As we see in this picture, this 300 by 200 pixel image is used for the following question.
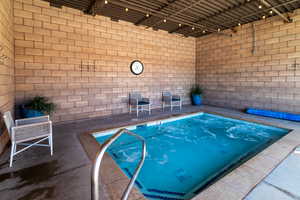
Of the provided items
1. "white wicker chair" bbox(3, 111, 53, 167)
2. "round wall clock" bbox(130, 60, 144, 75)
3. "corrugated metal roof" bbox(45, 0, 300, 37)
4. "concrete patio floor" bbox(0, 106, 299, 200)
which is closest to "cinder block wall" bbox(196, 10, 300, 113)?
"corrugated metal roof" bbox(45, 0, 300, 37)

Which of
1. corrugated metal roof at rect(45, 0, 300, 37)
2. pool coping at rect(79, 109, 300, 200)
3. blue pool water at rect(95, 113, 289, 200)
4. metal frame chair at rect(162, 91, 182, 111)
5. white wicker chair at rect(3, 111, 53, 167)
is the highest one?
corrugated metal roof at rect(45, 0, 300, 37)

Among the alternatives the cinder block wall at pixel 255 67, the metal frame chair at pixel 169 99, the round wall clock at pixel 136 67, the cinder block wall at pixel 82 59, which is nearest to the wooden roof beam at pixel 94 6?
the cinder block wall at pixel 82 59

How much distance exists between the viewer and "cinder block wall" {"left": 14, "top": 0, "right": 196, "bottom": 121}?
12.8 ft

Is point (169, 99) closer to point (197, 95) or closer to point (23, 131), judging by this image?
point (197, 95)

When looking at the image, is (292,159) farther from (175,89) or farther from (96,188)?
(175,89)

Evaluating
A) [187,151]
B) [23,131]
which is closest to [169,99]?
[187,151]

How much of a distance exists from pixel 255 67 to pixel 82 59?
21.6 ft

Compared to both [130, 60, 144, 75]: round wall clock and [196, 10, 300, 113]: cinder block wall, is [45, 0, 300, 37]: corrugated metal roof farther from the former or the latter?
[130, 60, 144, 75]: round wall clock

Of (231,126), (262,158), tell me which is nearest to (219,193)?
(262,158)

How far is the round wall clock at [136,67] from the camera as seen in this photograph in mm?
5805

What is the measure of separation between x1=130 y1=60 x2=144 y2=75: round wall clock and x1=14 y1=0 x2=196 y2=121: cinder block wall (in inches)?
6.6

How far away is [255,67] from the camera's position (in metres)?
Result: 5.71

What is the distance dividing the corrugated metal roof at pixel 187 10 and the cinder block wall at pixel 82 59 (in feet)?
1.34

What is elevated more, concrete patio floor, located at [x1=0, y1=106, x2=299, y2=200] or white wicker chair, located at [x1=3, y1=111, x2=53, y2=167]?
white wicker chair, located at [x1=3, y1=111, x2=53, y2=167]
